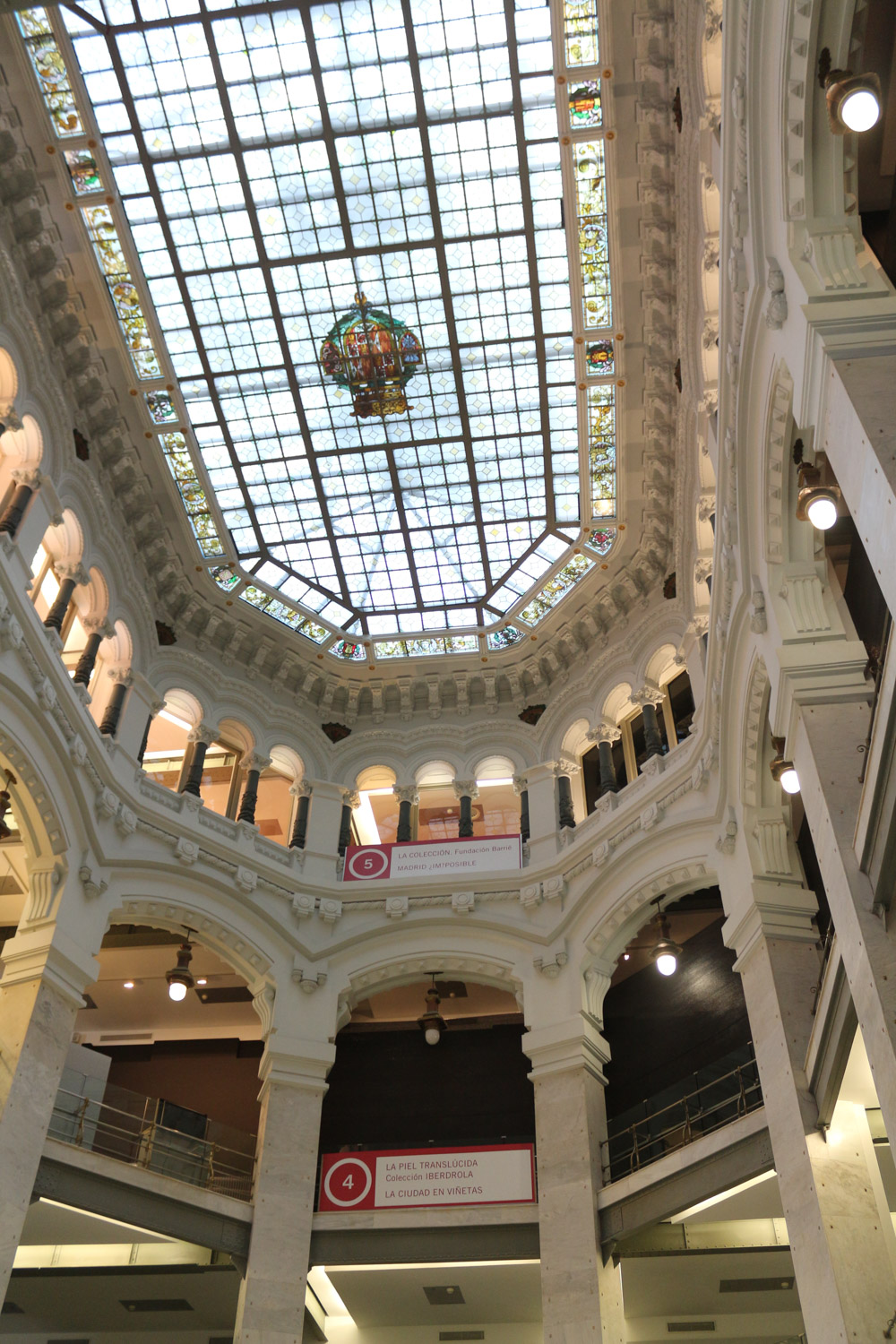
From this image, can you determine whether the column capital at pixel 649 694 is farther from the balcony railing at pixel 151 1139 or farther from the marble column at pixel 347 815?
the balcony railing at pixel 151 1139

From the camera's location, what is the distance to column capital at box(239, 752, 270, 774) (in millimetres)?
21469

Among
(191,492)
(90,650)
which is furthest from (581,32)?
(90,650)

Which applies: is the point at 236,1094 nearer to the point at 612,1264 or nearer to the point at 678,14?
the point at 612,1264

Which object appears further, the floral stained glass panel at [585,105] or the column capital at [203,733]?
the column capital at [203,733]

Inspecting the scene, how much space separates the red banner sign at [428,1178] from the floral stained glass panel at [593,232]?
1383 centimetres

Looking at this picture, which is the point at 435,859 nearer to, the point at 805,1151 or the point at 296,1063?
the point at 296,1063

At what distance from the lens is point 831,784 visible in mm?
10586

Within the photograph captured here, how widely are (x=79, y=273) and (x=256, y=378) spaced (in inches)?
134

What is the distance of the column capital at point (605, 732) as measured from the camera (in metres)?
20.5

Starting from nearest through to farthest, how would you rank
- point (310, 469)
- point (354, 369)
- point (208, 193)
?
1. point (208, 193)
2. point (354, 369)
3. point (310, 469)

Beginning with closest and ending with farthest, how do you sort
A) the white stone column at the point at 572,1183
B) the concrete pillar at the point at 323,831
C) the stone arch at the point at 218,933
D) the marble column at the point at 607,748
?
the white stone column at the point at 572,1183 → the stone arch at the point at 218,933 → the marble column at the point at 607,748 → the concrete pillar at the point at 323,831

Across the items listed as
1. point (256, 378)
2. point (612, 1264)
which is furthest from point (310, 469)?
point (612, 1264)

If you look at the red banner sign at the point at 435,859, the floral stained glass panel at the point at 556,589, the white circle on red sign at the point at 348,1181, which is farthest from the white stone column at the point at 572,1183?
the floral stained glass panel at the point at 556,589

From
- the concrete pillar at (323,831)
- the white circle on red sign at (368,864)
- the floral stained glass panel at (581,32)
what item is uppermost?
the floral stained glass panel at (581,32)
